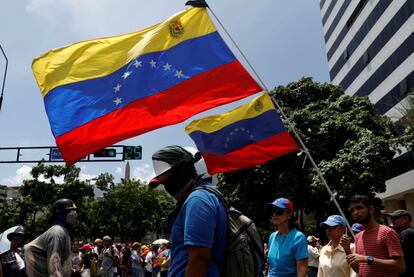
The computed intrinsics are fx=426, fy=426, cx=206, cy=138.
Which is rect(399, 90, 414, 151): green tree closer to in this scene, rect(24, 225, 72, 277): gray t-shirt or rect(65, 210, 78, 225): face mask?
rect(65, 210, 78, 225): face mask

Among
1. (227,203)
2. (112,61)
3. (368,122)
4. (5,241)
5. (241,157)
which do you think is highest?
(368,122)

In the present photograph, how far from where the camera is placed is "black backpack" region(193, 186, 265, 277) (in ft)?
7.47

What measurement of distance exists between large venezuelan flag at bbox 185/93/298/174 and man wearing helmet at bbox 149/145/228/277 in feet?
8.33

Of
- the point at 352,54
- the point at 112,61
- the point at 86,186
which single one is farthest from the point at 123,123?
the point at 352,54

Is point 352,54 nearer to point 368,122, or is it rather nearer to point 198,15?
point 368,122

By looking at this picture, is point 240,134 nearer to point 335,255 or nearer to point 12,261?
point 335,255

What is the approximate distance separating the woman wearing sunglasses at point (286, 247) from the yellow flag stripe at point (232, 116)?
4.23ft

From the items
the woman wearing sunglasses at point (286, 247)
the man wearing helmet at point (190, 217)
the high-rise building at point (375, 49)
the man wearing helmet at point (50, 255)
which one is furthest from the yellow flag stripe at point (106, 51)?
the high-rise building at point (375, 49)

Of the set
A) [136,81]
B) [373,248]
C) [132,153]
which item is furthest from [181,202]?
[132,153]

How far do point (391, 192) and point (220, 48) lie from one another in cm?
3009

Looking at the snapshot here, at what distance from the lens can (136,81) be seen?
4371 millimetres

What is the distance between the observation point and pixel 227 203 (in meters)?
2.46

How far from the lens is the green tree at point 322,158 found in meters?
19.0

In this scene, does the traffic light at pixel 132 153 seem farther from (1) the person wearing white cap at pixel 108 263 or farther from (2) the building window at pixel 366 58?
(2) the building window at pixel 366 58
